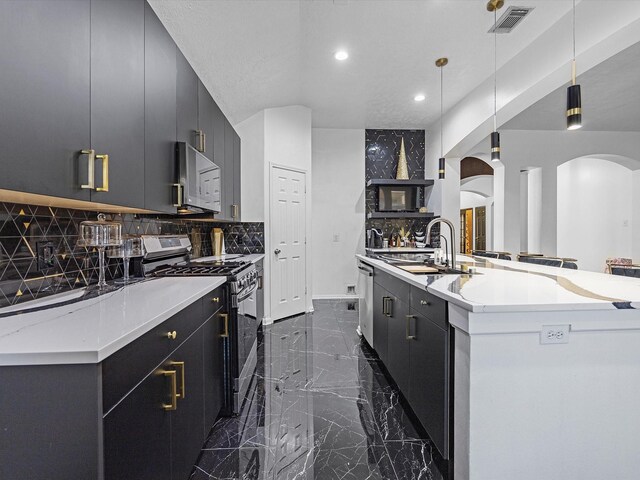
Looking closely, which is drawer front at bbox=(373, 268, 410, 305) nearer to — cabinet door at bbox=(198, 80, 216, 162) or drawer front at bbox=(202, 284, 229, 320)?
drawer front at bbox=(202, 284, 229, 320)

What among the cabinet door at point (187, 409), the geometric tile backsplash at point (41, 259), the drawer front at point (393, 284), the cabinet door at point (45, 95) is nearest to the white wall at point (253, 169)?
the drawer front at point (393, 284)

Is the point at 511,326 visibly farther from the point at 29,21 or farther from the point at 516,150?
the point at 516,150

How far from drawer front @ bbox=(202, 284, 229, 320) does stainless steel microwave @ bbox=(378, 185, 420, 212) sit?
13.6 feet

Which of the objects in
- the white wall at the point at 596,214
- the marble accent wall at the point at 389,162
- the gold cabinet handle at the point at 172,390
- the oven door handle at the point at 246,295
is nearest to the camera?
the gold cabinet handle at the point at 172,390

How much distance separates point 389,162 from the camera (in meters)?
6.04

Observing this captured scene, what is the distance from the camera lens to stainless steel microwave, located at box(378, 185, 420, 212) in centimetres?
579

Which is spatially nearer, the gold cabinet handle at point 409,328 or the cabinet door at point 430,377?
the cabinet door at point 430,377

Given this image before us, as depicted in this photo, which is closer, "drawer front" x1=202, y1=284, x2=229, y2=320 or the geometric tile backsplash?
the geometric tile backsplash

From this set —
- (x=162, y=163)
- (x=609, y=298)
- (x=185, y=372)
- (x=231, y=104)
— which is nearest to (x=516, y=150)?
(x=231, y=104)

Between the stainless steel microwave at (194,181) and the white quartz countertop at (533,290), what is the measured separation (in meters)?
1.47

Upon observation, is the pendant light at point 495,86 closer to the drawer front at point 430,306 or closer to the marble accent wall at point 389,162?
the drawer front at point 430,306

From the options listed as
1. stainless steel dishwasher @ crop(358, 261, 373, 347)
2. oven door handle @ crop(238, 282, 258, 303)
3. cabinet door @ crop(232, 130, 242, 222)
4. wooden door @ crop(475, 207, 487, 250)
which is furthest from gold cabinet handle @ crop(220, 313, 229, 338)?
wooden door @ crop(475, 207, 487, 250)

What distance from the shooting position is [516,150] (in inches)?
225

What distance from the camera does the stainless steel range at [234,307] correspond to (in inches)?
83.3
